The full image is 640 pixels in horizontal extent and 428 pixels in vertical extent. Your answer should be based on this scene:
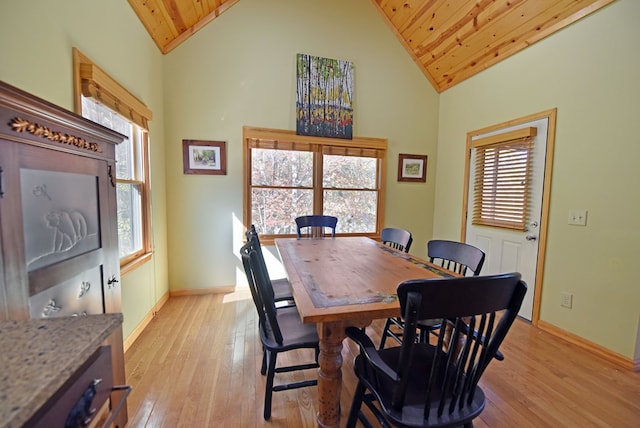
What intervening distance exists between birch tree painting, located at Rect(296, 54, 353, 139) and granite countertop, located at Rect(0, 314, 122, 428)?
9.82ft

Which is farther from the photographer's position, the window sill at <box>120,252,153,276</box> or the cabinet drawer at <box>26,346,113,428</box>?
the window sill at <box>120,252,153,276</box>

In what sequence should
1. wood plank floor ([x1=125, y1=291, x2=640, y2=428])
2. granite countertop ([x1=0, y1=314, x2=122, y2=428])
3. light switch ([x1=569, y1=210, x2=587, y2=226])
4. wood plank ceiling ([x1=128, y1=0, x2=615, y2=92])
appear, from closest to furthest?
granite countertop ([x1=0, y1=314, x2=122, y2=428]), wood plank floor ([x1=125, y1=291, x2=640, y2=428]), light switch ([x1=569, y1=210, x2=587, y2=226]), wood plank ceiling ([x1=128, y1=0, x2=615, y2=92])

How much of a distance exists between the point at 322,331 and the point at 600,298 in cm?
244

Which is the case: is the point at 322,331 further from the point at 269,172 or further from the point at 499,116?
the point at 499,116

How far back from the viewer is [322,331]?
1211mm

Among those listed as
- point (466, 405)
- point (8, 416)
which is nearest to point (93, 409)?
point (8, 416)

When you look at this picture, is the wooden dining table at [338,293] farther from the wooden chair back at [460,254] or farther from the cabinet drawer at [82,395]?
the cabinet drawer at [82,395]

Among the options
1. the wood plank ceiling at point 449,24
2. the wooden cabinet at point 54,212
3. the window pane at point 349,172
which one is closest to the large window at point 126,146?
the wooden cabinet at point 54,212

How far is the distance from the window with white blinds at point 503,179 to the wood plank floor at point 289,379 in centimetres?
115

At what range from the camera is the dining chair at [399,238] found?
2291 millimetres

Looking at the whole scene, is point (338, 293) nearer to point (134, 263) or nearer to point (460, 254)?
point (460, 254)

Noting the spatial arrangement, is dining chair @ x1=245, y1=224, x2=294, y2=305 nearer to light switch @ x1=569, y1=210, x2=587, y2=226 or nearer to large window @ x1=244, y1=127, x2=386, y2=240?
large window @ x1=244, y1=127, x2=386, y2=240

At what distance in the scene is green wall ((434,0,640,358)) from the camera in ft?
6.66

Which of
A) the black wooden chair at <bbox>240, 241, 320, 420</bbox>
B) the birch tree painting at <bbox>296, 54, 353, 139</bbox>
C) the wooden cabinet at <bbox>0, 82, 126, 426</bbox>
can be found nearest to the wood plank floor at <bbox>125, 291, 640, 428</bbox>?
the black wooden chair at <bbox>240, 241, 320, 420</bbox>
